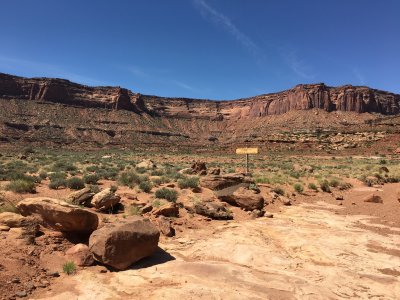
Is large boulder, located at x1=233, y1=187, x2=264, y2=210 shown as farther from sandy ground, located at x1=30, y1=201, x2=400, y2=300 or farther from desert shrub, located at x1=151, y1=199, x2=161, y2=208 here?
desert shrub, located at x1=151, y1=199, x2=161, y2=208

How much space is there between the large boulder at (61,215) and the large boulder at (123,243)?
0.94m

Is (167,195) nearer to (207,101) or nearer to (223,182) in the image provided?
(223,182)

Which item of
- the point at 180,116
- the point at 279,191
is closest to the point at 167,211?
the point at 279,191

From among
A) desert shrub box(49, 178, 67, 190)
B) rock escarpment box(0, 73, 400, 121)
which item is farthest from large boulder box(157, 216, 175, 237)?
rock escarpment box(0, 73, 400, 121)

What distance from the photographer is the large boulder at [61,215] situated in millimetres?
8109

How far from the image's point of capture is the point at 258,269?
294 inches

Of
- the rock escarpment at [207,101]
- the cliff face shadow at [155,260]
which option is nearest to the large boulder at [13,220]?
the cliff face shadow at [155,260]

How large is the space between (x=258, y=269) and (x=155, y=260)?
87.8 inches

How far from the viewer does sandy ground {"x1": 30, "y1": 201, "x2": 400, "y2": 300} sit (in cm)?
620

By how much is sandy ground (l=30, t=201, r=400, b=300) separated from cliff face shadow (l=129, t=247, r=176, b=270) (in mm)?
21

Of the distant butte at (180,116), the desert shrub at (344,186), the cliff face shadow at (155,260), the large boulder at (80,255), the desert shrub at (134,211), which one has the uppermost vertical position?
the distant butte at (180,116)

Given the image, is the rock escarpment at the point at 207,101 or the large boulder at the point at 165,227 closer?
the large boulder at the point at 165,227

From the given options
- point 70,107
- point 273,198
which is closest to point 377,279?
point 273,198

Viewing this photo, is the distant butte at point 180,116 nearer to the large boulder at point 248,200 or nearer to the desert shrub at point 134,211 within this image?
the large boulder at point 248,200
